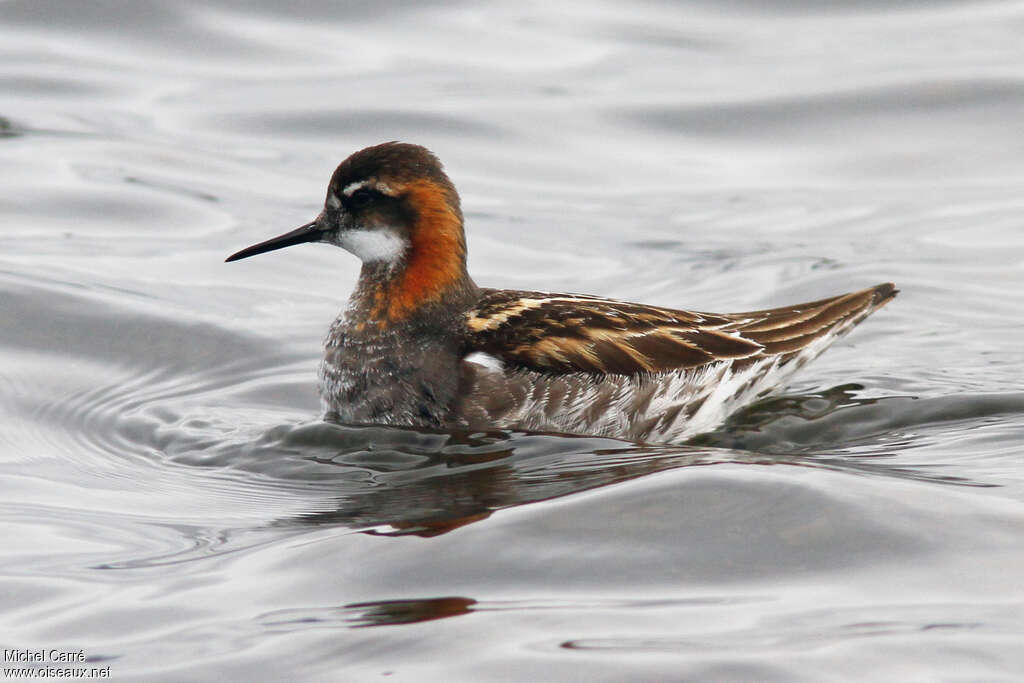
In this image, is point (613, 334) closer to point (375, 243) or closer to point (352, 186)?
point (375, 243)

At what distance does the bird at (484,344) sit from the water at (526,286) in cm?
24

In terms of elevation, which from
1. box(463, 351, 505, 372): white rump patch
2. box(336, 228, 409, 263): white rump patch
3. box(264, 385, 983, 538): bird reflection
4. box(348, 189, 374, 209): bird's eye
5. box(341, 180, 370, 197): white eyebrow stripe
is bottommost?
box(264, 385, 983, 538): bird reflection

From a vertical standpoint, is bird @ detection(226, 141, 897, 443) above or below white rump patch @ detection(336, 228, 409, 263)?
below

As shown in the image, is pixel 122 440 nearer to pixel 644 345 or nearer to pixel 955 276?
pixel 644 345

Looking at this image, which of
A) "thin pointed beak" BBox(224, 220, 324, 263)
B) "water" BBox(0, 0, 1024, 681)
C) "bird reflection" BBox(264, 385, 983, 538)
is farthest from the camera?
"thin pointed beak" BBox(224, 220, 324, 263)

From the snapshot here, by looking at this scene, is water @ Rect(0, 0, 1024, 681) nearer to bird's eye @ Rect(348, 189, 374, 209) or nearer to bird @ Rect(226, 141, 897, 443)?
bird @ Rect(226, 141, 897, 443)

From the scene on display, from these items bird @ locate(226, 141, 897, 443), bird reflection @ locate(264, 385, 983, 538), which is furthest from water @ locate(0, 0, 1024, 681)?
bird @ locate(226, 141, 897, 443)

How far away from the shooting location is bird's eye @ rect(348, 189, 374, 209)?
25.2ft

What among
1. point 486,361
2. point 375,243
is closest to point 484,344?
point 486,361

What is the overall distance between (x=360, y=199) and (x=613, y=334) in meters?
1.44

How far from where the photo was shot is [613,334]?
7445 millimetres

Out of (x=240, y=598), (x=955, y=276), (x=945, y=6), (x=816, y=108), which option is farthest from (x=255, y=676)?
(x=945, y=6)

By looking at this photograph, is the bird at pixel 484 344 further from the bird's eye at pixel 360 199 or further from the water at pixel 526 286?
the water at pixel 526 286

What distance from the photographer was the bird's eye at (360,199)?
768 cm
